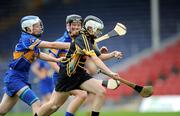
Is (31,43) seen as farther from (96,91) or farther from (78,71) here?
(96,91)

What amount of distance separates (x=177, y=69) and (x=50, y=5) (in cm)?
488

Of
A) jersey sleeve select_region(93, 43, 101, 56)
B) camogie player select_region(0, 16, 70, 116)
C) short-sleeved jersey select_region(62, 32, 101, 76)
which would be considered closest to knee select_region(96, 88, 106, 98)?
short-sleeved jersey select_region(62, 32, 101, 76)

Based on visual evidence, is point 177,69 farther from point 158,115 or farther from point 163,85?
point 158,115

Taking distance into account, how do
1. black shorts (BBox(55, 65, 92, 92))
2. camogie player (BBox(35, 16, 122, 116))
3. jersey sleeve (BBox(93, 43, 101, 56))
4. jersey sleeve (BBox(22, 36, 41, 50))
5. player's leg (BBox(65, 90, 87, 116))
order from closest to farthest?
camogie player (BBox(35, 16, 122, 116)), black shorts (BBox(55, 65, 92, 92)), jersey sleeve (BBox(93, 43, 101, 56)), jersey sleeve (BBox(22, 36, 41, 50)), player's leg (BBox(65, 90, 87, 116))

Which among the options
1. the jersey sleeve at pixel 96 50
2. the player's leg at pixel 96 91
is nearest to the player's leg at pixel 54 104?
the player's leg at pixel 96 91

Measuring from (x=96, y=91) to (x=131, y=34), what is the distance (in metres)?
12.3

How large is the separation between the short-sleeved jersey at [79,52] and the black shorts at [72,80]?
6cm

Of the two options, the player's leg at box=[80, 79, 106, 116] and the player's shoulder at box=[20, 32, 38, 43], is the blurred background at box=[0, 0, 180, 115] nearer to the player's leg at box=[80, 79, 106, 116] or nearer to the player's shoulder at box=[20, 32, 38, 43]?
the player's shoulder at box=[20, 32, 38, 43]

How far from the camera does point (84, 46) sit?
33.7 ft

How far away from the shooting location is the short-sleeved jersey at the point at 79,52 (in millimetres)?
10266

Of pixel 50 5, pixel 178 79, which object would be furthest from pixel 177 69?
pixel 50 5

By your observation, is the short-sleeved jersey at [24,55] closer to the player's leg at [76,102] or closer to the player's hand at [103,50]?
the player's leg at [76,102]

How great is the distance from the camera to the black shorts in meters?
10.5

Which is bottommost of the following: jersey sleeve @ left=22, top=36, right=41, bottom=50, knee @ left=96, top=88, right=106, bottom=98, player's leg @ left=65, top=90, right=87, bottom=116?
player's leg @ left=65, top=90, right=87, bottom=116
